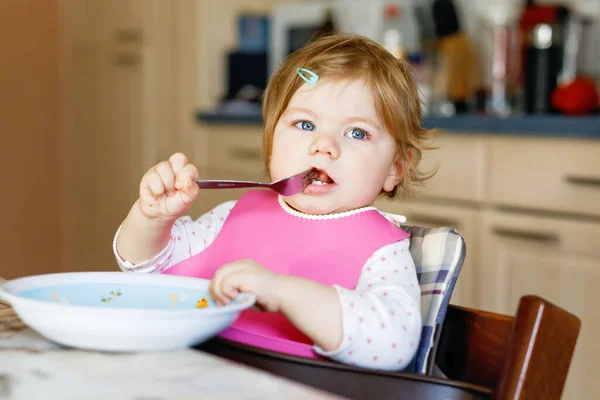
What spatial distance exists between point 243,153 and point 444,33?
808mm

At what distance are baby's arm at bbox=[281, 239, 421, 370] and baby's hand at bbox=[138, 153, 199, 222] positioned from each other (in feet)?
0.76

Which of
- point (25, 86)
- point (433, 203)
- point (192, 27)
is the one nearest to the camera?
point (433, 203)

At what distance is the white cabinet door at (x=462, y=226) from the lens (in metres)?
2.22

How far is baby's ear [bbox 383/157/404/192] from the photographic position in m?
1.13

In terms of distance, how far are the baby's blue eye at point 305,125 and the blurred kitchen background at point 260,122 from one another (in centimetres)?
108

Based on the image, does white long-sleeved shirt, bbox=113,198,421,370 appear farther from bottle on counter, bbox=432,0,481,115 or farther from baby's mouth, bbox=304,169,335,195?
bottle on counter, bbox=432,0,481,115

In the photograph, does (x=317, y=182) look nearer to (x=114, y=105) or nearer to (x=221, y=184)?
(x=221, y=184)

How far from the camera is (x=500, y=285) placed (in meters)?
2.17

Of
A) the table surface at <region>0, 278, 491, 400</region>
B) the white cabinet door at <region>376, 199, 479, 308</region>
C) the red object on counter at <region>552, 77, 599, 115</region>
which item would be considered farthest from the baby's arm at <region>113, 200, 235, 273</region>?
the red object on counter at <region>552, 77, 599, 115</region>

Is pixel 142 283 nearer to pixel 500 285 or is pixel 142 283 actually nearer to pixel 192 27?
pixel 500 285

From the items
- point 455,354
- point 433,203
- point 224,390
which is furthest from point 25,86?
point 224,390

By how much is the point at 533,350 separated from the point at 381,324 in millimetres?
176

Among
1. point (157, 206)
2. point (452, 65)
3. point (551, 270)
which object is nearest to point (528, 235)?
point (551, 270)

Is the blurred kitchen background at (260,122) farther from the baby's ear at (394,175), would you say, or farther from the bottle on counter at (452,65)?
the baby's ear at (394,175)
